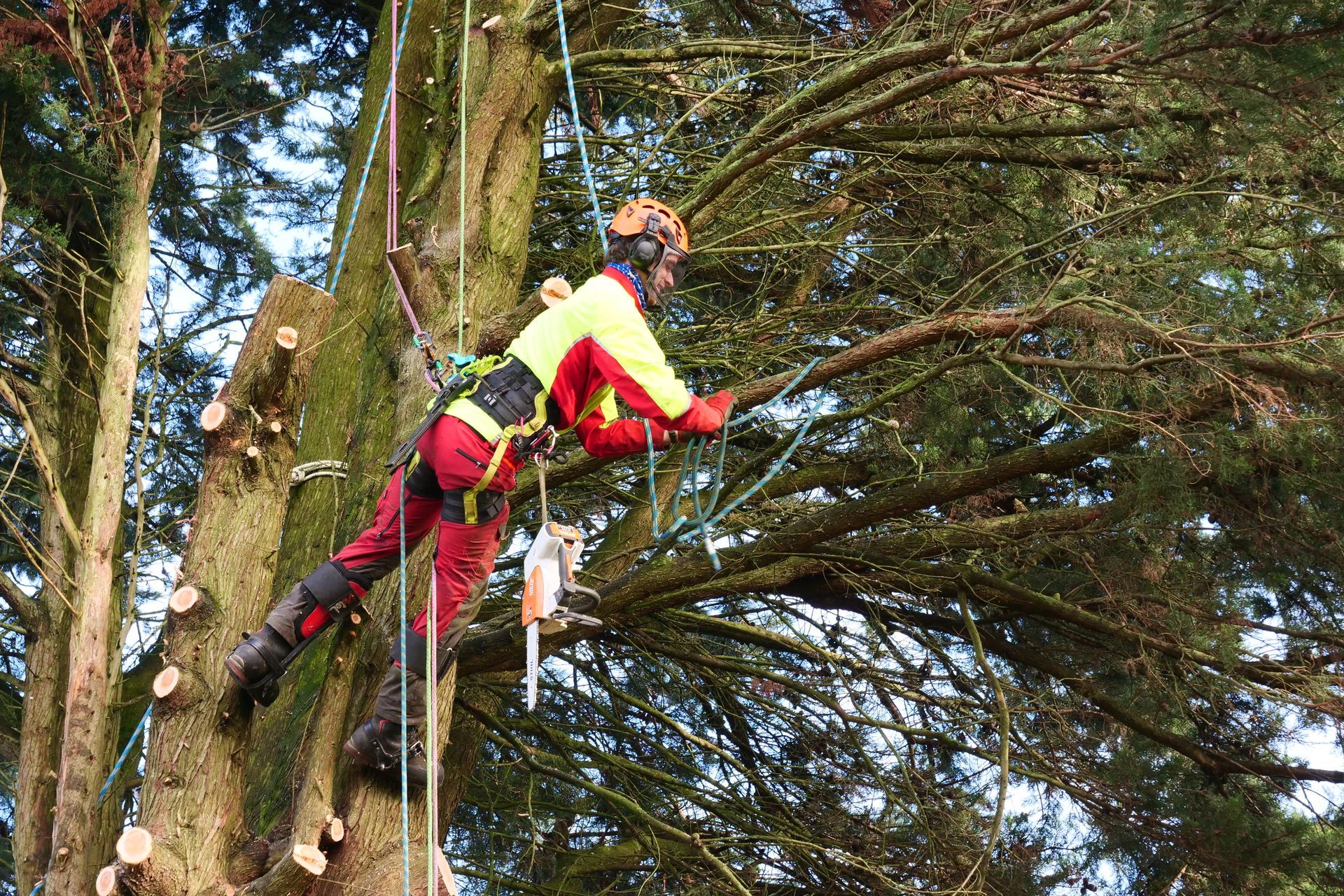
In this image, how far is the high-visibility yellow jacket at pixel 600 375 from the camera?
362 centimetres

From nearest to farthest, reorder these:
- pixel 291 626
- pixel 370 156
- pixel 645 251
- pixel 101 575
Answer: pixel 291 626 → pixel 645 251 → pixel 101 575 → pixel 370 156

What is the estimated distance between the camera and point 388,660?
4074mm

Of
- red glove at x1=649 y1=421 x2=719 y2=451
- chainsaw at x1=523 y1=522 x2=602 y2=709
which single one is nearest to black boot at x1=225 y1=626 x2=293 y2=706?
chainsaw at x1=523 y1=522 x2=602 y2=709

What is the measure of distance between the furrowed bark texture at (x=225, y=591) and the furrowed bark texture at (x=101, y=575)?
1.18 meters

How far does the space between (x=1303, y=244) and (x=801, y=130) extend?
186 centimetres

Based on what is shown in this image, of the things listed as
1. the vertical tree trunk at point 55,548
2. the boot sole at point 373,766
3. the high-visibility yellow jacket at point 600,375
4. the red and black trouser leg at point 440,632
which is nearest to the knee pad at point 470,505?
the red and black trouser leg at point 440,632

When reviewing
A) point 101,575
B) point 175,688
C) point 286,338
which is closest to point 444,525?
point 286,338

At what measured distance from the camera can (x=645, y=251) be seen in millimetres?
3916

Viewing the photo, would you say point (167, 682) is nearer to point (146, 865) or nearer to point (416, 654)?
point (146, 865)

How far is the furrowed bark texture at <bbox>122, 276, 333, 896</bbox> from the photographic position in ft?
11.2

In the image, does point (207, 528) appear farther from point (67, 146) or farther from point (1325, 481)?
point (1325, 481)

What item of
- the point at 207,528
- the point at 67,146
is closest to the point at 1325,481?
the point at 207,528

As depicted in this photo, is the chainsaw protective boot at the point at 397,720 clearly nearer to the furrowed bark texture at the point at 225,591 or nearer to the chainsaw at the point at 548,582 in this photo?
the furrowed bark texture at the point at 225,591

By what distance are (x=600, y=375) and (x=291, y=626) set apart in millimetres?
1166
